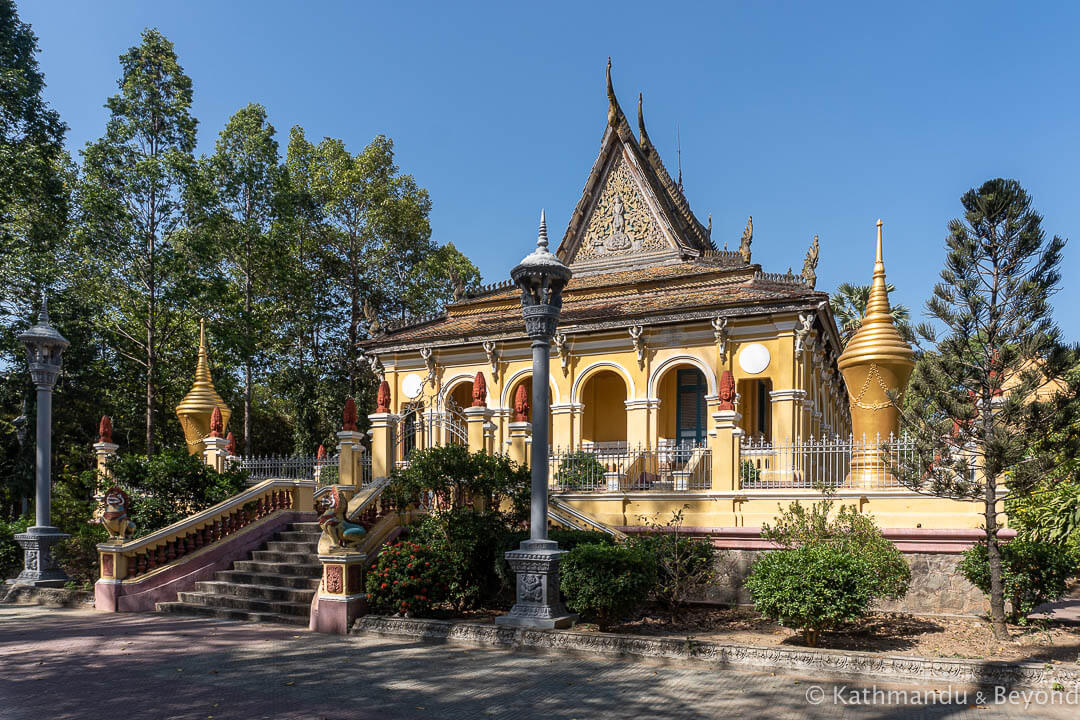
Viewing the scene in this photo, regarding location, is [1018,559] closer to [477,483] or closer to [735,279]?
[477,483]

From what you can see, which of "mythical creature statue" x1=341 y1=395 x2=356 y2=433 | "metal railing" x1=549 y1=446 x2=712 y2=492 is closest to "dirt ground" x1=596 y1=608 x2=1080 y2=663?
"metal railing" x1=549 y1=446 x2=712 y2=492

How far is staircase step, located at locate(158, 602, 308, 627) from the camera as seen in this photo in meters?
11.3

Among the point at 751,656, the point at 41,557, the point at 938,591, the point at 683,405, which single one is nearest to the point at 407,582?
the point at 751,656

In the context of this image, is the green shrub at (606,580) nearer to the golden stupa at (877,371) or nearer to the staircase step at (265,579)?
the staircase step at (265,579)

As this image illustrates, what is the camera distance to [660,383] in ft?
70.2

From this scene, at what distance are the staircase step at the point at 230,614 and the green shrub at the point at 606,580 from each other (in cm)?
413

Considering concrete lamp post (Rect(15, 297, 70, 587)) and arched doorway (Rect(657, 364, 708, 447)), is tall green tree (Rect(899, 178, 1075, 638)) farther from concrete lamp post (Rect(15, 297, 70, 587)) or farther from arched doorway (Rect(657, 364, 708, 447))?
concrete lamp post (Rect(15, 297, 70, 587))

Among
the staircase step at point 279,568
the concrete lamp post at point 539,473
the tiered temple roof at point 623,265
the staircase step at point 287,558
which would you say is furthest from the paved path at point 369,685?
the tiered temple roof at point 623,265

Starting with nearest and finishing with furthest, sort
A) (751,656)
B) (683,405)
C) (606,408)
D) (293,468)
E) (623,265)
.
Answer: (751,656), (293,468), (683,405), (606,408), (623,265)

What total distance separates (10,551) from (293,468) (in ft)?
18.5

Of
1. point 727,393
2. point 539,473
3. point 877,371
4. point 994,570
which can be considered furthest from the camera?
point 877,371

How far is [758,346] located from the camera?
764 inches

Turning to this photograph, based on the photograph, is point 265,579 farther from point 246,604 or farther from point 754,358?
point 754,358

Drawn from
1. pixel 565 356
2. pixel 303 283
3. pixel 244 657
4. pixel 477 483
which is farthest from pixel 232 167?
pixel 244 657
